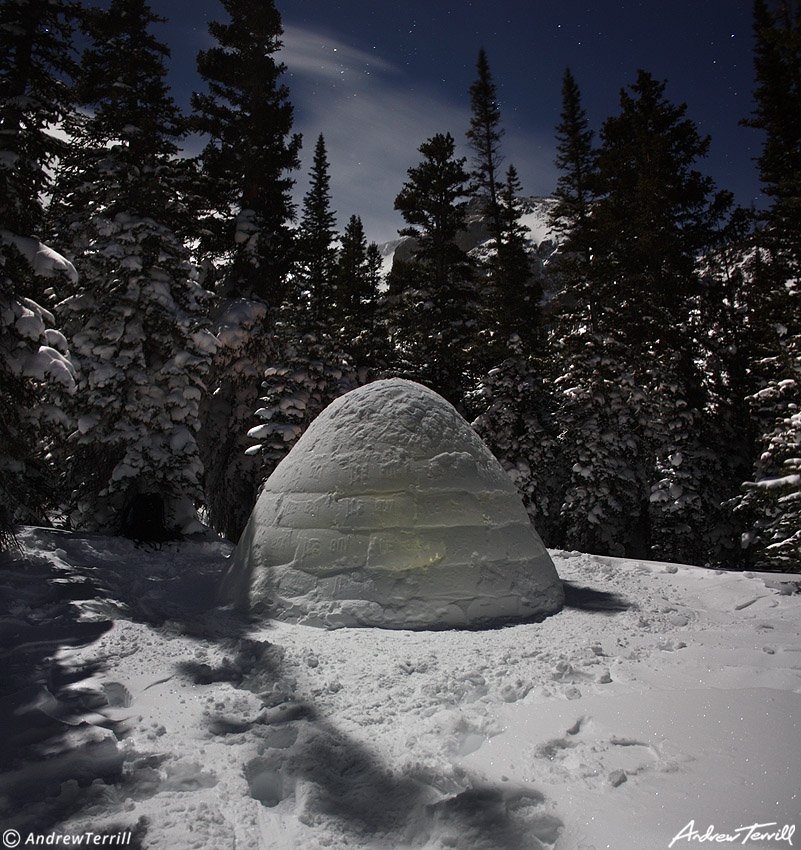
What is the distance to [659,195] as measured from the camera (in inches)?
649

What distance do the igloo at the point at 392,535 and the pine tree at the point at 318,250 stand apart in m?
11.7

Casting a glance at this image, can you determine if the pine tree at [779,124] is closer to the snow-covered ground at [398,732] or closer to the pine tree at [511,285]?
the pine tree at [511,285]

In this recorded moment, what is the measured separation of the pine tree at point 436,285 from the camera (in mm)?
20250

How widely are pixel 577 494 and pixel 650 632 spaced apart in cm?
1235

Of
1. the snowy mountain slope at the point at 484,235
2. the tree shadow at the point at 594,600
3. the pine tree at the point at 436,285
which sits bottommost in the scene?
the tree shadow at the point at 594,600

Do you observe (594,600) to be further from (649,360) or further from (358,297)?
(358,297)

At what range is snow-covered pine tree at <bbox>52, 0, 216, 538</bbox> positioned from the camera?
1040cm

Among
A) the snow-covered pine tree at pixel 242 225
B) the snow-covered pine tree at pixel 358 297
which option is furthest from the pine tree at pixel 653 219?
the snow-covered pine tree at pixel 242 225

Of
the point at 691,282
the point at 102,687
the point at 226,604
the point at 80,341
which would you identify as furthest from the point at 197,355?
the point at 691,282

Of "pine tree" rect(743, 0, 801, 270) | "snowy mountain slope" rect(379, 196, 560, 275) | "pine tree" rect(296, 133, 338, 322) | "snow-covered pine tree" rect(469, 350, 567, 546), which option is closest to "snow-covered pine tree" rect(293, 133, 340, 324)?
"pine tree" rect(296, 133, 338, 322)

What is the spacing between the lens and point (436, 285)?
68.6ft

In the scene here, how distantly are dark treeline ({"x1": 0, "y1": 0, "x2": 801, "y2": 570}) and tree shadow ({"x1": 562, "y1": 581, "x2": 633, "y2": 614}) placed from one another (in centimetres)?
237

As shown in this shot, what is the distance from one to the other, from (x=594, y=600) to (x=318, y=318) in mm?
13340

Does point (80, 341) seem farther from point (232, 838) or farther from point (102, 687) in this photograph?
point (232, 838)
